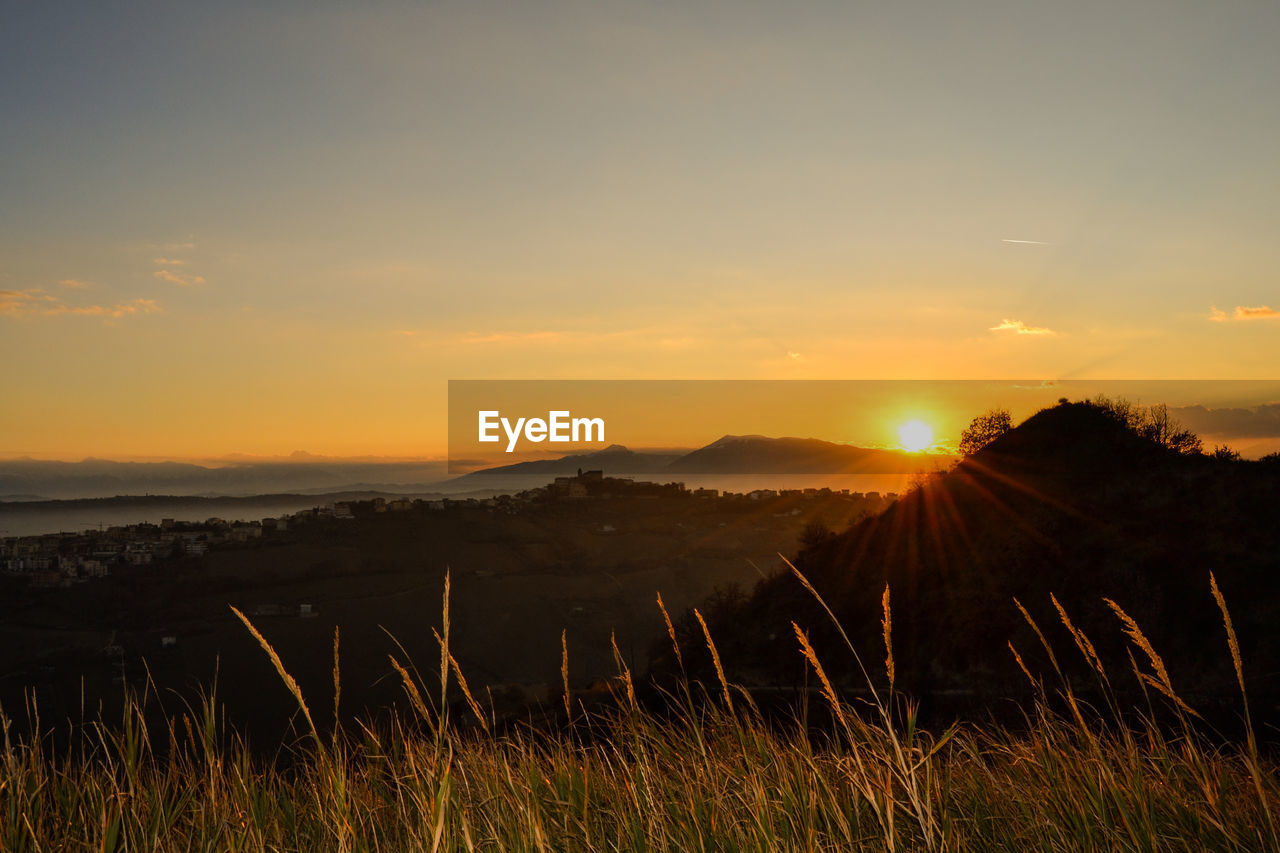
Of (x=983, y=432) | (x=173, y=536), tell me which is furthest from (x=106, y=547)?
(x=983, y=432)

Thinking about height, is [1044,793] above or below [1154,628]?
above

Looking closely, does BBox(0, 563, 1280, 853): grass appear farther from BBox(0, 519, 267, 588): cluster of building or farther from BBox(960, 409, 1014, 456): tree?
BBox(0, 519, 267, 588): cluster of building

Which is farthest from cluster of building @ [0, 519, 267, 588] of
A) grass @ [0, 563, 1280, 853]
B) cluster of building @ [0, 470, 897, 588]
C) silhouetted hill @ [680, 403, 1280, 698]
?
grass @ [0, 563, 1280, 853]

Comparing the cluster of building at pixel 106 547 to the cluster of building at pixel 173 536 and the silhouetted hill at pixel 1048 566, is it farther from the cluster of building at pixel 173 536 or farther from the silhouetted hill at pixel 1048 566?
→ the silhouetted hill at pixel 1048 566

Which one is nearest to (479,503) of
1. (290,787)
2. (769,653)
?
→ (769,653)

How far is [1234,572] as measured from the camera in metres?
21.8

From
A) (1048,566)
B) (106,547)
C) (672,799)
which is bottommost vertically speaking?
(106,547)

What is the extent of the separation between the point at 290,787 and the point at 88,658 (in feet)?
373

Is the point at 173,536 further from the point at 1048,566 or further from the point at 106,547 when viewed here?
the point at 1048,566

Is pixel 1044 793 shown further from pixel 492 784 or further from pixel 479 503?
pixel 479 503

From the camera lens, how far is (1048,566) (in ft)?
81.0

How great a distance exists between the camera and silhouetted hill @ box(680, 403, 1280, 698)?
821 inches

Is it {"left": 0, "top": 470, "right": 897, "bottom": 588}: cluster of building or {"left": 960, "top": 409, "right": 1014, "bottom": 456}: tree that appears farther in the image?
{"left": 0, "top": 470, "right": 897, "bottom": 588}: cluster of building

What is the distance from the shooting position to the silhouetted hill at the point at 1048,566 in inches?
821
